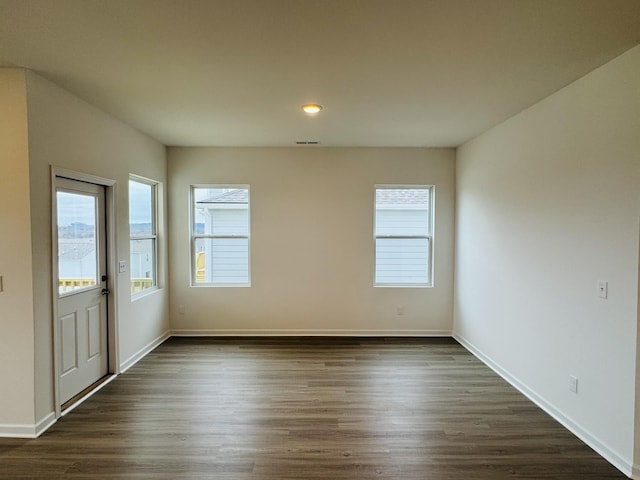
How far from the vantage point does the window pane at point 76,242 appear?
9.66 feet

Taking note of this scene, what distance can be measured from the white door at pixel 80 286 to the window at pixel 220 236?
1.52 m

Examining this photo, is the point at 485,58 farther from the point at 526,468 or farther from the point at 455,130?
the point at 526,468

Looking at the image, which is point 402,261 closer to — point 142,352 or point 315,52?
point 315,52

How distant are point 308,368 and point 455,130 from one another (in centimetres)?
316

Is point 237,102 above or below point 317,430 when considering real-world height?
above

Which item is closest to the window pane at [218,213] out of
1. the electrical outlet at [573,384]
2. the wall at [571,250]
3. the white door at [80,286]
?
the white door at [80,286]

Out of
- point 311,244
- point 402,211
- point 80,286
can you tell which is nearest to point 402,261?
point 402,211

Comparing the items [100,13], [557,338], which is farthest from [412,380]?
[100,13]

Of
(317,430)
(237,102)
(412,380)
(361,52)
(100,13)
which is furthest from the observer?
(412,380)

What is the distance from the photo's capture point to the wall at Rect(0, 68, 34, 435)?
246cm

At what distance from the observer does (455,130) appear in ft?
13.0

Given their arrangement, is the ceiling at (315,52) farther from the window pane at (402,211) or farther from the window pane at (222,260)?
the window pane at (222,260)

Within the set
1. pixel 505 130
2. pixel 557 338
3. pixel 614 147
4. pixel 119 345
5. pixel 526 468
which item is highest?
pixel 505 130

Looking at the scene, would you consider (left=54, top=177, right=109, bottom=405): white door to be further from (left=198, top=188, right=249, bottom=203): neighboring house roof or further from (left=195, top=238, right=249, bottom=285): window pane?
(left=198, top=188, right=249, bottom=203): neighboring house roof
